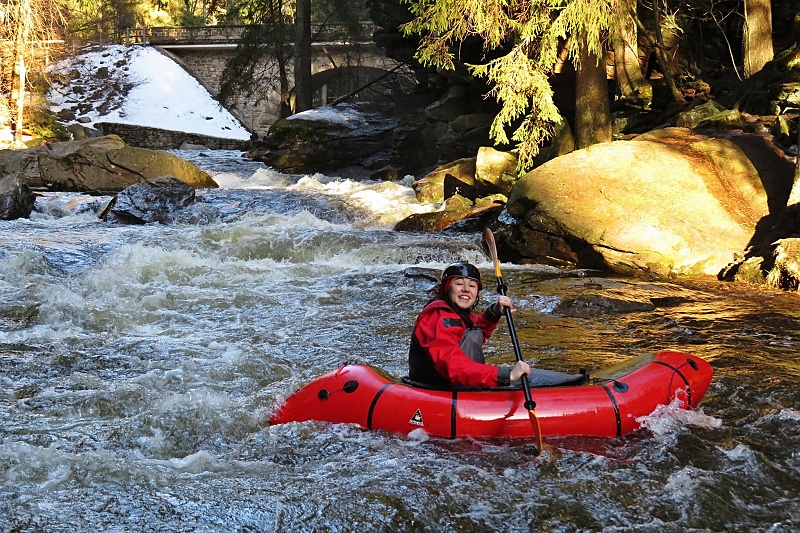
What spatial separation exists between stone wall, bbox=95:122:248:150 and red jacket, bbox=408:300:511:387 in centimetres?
2477

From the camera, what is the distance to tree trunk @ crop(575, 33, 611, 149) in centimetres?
1184

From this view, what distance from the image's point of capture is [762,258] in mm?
8656

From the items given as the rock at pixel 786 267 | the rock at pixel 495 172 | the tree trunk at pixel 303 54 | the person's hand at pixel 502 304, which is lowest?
the rock at pixel 786 267

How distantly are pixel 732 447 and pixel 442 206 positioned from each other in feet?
31.6

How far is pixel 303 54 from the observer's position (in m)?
22.9

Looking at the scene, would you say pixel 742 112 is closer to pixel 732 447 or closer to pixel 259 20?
pixel 732 447

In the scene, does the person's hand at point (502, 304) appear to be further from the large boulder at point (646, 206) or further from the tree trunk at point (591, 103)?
the tree trunk at point (591, 103)

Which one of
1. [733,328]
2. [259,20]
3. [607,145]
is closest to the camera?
[733,328]

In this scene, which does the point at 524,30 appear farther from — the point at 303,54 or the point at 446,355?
the point at 303,54

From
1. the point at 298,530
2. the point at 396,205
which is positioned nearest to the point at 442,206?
the point at 396,205

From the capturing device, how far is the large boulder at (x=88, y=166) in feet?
48.6

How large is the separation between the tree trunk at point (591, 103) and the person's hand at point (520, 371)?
835 cm

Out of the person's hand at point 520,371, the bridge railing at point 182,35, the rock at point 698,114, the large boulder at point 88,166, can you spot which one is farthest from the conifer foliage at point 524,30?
the bridge railing at point 182,35

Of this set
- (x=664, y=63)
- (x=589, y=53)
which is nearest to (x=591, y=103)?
(x=589, y=53)
